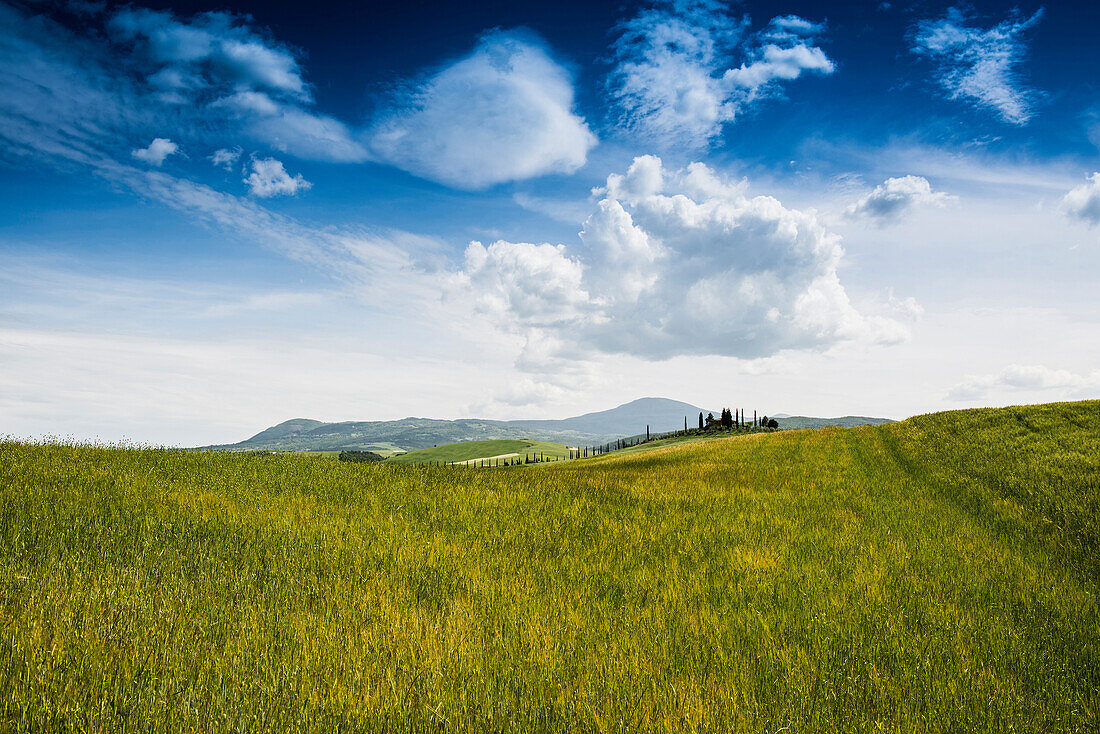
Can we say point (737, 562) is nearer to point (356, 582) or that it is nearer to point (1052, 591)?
point (1052, 591)

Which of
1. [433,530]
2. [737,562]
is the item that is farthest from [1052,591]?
[433,530]

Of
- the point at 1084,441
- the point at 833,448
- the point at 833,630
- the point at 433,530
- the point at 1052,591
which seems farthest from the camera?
the point at 833,448

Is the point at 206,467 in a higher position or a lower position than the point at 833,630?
higher

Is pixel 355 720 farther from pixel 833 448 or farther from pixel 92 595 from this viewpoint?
pixel 833 448

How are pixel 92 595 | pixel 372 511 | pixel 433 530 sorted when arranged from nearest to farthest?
1. pixel 92 595
2. pixel 433 530
3. pixel 372 511

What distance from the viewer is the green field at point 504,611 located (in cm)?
378

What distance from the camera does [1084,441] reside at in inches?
812

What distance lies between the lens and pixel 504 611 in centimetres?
553

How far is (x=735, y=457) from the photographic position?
2917 centimetres

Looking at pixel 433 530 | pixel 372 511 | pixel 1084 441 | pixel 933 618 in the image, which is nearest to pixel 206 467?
pixel 372 511

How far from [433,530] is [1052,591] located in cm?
984

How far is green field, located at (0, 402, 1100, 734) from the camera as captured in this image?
3779 millimetres

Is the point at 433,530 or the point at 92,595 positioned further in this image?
the point at 433,530

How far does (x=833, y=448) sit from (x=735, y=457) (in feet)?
25.5
